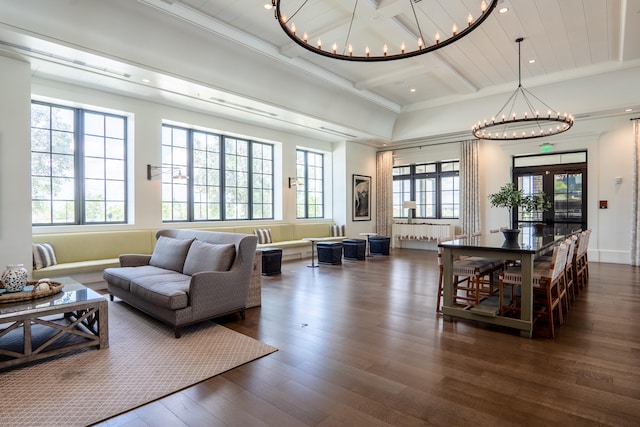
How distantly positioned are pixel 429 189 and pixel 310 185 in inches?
148

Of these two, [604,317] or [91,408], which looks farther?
[604,317]

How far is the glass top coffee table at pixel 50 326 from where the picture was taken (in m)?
2.89

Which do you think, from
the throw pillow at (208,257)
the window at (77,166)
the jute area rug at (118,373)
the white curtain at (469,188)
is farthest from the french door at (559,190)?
the window at (77,166)

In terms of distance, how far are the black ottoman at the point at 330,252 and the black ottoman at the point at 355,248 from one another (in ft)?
2.44

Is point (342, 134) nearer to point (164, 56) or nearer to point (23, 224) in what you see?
point (164, 56)

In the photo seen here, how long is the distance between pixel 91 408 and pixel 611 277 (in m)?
7.87

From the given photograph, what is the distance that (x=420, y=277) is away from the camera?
21.5ft

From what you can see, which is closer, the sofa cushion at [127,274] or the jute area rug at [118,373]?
the jute area rug at [118,373]

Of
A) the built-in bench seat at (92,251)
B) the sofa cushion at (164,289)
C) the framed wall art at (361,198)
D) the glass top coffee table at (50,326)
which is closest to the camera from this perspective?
the glass top coffee table at (50,326)

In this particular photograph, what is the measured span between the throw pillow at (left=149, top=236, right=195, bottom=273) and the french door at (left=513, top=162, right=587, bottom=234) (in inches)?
316

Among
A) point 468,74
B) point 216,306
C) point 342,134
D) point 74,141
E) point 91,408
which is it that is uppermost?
point 468,74

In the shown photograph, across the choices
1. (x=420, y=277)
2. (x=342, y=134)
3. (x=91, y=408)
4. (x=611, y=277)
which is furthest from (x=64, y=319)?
(x=611, y=277)

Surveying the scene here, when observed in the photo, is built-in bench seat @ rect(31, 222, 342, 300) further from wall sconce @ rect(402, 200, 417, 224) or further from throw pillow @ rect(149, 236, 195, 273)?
wall sconce @ rect(402, 200, 417, 224)

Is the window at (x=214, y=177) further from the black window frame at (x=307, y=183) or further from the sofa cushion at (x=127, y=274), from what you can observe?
the sofa cushion at (x=127, y=274)
